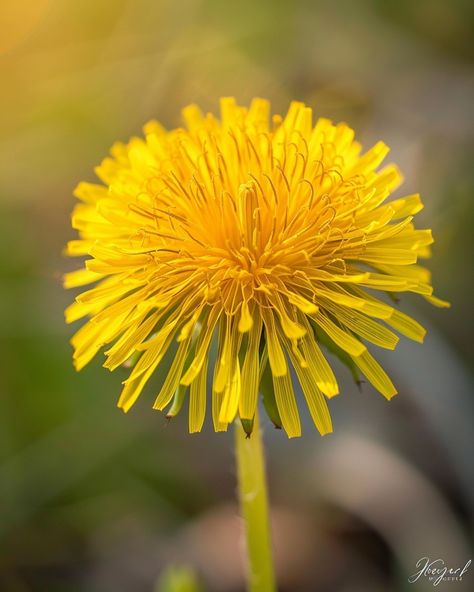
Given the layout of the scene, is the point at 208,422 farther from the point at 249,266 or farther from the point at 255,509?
the point at 249,266

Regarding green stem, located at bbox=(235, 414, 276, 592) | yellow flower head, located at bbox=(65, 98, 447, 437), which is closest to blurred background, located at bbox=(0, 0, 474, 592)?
green stem, located at bbox=(235, 414, 276, 592)

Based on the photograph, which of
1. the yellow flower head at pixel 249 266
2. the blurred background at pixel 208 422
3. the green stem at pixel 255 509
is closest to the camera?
the yellow flower head at pixel 249 266

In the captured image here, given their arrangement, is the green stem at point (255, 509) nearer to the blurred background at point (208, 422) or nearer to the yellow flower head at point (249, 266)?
the yellow flower head at point (249, 266)

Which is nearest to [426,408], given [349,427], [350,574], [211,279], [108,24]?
[349,427]

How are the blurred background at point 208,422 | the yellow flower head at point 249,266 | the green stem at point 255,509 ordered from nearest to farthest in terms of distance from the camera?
1. the yellow flower head at point 249,266
2. the green stem at point 255,509
3. the blurred background at point 208,422

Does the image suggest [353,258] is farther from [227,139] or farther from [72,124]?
[72,124]

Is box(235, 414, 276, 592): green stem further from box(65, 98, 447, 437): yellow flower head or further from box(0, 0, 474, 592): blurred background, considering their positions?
box(0, 0, 474, 592): blurred background

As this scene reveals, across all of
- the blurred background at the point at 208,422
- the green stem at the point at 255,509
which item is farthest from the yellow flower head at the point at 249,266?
the blurred background at the point at 208,422

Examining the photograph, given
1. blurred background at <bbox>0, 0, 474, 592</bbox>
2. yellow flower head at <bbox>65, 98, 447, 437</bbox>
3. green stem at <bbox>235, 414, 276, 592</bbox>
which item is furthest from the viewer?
blurred background at <bbox>0, 0, 474, 592</bbox>
